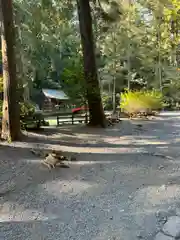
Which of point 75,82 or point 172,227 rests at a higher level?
point 75,82

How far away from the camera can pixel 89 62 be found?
12.5 metres

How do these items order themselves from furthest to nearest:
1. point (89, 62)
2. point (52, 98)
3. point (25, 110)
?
point (52, 98)
point (89, 62)
point (25, 110)

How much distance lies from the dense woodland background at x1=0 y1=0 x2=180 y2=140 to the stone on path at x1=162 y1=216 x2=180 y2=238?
5.58 m

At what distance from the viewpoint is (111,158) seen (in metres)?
7.15

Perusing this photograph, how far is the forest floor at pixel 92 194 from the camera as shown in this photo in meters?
3.67

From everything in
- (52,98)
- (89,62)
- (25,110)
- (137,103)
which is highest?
(89,62)

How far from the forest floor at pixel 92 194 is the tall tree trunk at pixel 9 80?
0.63 meters

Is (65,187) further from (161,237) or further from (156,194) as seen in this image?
(161,237)

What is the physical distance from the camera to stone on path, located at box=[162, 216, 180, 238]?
349cm

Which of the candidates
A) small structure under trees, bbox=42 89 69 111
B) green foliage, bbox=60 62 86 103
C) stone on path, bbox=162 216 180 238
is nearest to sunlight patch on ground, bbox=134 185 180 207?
stone on path, bbox=162 216 180 238

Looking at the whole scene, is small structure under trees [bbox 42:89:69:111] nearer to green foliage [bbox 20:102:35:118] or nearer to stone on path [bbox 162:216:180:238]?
green foliage [bbox 20:102:35:118]

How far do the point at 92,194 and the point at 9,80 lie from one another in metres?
4.82

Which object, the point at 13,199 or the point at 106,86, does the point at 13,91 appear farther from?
the point at 106,86

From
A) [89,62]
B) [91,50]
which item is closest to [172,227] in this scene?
[89,62]
